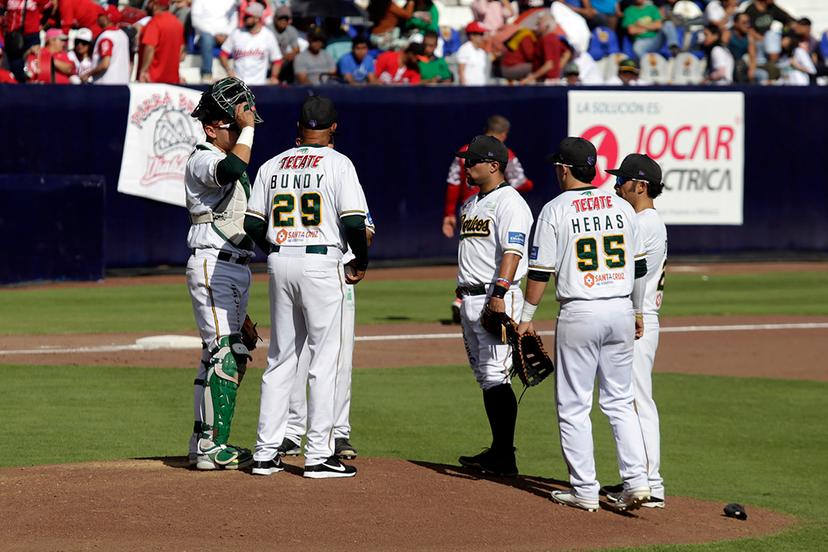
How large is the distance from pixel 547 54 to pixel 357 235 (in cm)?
1744

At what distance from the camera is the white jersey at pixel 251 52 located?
926 inches

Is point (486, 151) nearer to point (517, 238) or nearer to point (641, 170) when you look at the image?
point (517, 238)

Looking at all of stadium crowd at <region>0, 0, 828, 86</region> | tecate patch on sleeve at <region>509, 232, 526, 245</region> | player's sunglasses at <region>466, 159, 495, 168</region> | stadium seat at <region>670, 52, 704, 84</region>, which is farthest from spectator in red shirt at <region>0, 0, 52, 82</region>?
tecate patch on sleeve at <region>509, 232, 526, 245</region>

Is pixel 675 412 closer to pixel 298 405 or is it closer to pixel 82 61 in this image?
pixel 298 405

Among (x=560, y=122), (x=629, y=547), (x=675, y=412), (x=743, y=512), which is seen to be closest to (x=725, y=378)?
(x=675, y=412)

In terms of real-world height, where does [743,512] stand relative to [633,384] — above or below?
below

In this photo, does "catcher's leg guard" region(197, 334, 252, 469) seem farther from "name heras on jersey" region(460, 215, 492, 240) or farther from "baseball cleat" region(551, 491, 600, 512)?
"baseball cleat" region(551, 491, 600, 512)

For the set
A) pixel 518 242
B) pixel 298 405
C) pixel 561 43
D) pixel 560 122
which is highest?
pixel 561 43

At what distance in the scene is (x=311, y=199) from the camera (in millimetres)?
8500

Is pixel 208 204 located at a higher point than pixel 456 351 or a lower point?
higher

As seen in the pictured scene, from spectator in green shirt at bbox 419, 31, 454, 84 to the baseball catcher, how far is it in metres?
16.1

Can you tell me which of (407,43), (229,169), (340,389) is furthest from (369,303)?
(229,169)

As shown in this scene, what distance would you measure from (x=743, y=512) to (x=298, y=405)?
3.00 m

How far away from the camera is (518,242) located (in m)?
9.10
